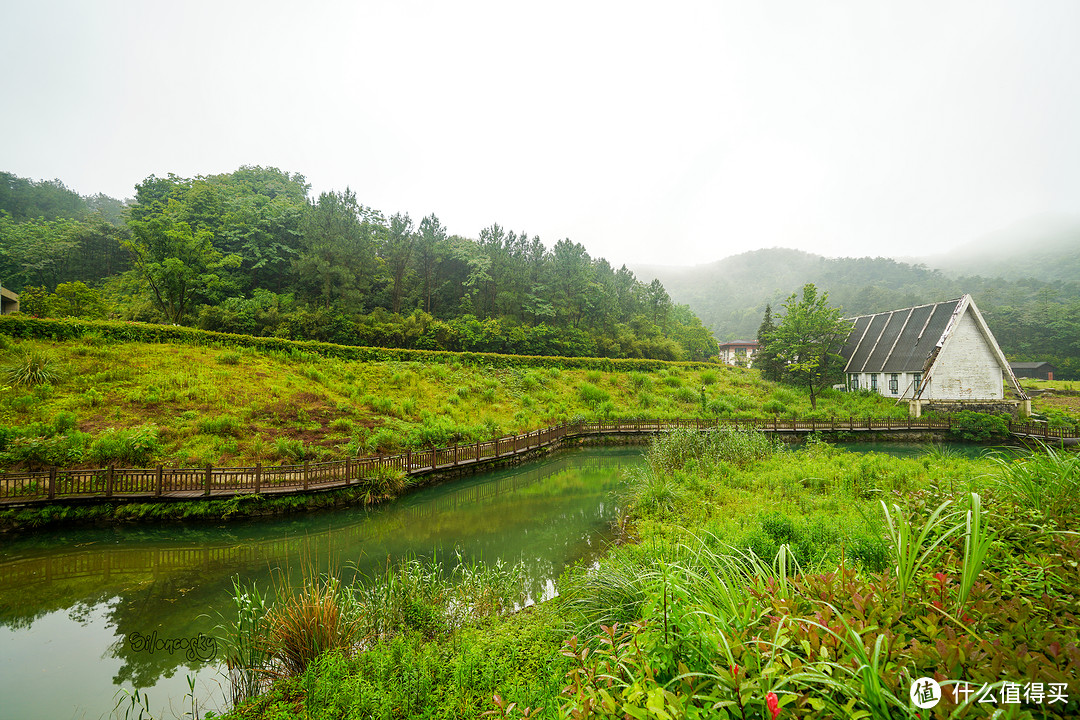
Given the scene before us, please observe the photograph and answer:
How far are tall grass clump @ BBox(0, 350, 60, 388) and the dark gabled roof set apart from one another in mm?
39517

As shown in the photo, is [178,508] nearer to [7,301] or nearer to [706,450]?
[706,450]

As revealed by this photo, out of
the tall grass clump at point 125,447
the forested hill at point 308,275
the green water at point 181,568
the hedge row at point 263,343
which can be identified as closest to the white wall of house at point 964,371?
the hedge row at point 263,343

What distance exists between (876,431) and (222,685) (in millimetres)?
27103

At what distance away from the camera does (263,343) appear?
20.0 metres

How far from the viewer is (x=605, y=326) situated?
123ft

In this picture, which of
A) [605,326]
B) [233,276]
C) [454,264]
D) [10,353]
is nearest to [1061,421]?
[605,326]

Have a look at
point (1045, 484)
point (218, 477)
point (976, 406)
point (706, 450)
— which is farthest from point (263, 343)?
point (976, 406)

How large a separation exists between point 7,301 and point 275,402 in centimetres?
2396

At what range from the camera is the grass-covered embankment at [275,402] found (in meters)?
10.8

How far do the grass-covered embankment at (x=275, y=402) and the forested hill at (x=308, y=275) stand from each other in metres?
4.74

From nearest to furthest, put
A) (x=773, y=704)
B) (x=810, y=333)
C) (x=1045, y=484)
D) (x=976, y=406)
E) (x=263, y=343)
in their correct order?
(x=773, y=704), (x=1045, y=484), (x=263, y=343), (x=976, y=406), (x=810, y=333)

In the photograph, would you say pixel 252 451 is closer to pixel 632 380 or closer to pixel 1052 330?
pixel 632 380

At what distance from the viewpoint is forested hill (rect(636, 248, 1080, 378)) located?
138 ft

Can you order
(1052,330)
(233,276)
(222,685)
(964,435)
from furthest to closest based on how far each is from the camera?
1. (1052,330)
2. (233,276)
3. (964,435)
4. (222,685)
